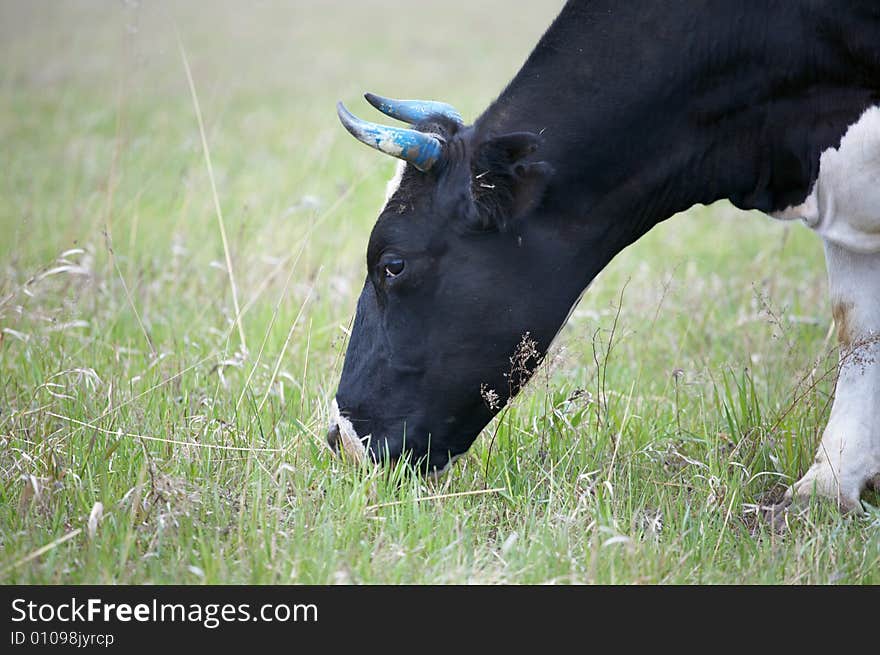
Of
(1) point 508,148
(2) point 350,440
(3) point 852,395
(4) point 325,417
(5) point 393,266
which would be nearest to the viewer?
(1) point 508,148

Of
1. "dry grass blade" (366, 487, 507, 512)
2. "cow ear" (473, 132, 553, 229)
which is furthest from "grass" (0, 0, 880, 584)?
"cow ear" (473, 132, 553, 229)

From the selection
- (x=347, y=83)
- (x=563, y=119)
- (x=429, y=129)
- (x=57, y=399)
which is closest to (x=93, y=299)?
(x=57, y=399)

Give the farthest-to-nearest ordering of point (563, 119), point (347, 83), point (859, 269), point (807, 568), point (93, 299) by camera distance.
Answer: point (347, 83) < point (93, 299) < point (859, 269) < point (563, 119) < point (807, 568)

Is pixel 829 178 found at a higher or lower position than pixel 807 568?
higher

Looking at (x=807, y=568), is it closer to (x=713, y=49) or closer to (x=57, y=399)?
(x=713, y=49)

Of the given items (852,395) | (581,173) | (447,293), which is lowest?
(852,395)

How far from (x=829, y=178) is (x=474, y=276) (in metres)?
1.39

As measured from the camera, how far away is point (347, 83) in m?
15.2

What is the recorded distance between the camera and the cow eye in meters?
4.09

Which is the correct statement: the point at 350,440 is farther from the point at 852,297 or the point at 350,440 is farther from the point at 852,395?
the point at 852,297

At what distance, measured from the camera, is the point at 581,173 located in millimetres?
4000

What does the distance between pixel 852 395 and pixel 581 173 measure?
153cm

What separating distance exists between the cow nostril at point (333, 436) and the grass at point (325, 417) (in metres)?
0.06

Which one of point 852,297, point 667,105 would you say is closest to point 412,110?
point 667,105
